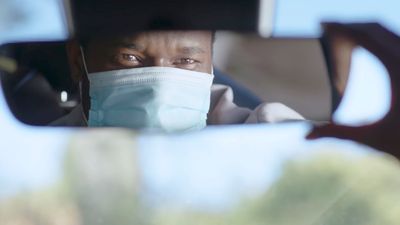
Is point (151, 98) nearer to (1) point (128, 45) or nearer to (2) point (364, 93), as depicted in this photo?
(1) point (128, 45)

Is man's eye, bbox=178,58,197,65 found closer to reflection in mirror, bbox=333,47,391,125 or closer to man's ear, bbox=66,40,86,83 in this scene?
man's ear, bbox=66,40,86,83

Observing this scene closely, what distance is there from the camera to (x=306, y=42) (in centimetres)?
211

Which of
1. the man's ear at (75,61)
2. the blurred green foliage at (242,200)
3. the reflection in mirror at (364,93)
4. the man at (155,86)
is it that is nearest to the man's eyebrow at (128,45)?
the man at (155,86)

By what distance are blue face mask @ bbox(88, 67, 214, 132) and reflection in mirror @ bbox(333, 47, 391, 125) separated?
0.33m

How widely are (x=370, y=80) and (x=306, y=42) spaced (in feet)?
0.62

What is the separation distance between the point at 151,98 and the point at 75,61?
210mm

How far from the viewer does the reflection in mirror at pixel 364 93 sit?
215 cm

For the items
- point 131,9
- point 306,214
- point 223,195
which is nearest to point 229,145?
point 223,195

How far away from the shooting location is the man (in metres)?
2.09

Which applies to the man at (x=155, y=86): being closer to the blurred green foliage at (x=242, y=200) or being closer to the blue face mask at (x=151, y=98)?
the blue face mask at (x=151, y=98)

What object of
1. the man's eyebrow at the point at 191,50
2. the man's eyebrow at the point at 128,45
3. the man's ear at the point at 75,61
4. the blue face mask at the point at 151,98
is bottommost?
the blue face mask at the point at 151,98

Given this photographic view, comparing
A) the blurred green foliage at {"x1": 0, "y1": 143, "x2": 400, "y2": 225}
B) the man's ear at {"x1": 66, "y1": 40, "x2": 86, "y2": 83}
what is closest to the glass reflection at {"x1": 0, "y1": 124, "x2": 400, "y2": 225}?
the blurred green foliage at {"x1": 0, "y1": 143, "x2": 400, "y2": 225}

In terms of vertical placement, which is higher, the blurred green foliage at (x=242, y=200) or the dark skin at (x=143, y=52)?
the dark skin at (x=143, y=52)

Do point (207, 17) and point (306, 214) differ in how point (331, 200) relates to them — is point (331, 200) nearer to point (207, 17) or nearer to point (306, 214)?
point (306, 214)
